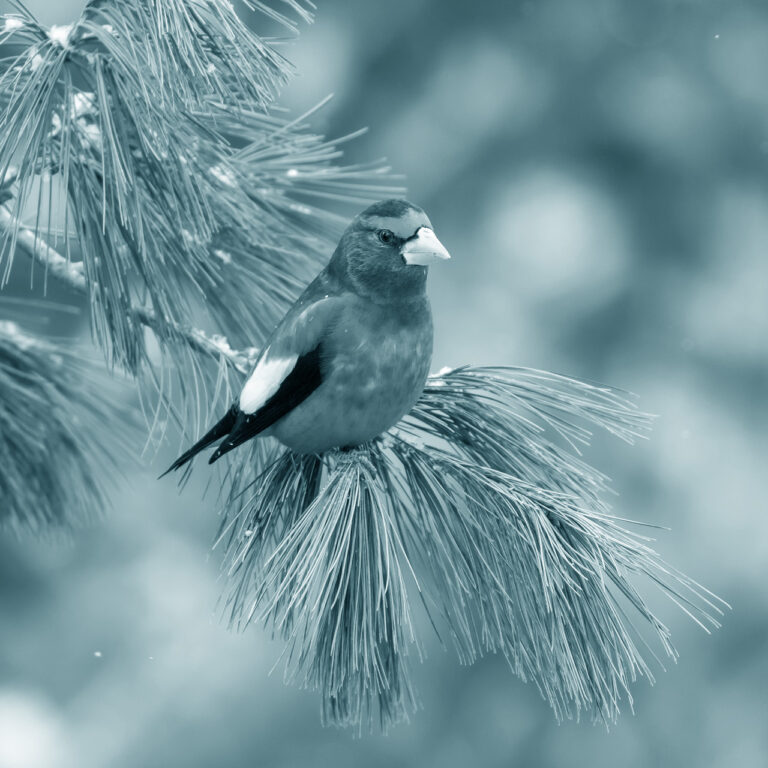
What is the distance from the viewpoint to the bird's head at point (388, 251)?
1039mm

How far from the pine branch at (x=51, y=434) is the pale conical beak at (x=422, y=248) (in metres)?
0.54

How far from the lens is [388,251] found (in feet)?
3.46

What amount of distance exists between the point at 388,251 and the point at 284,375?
0.16 meters

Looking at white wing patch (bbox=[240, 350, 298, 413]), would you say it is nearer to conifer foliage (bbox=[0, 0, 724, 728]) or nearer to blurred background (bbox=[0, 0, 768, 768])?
conifer foliage (bbox=[0, 0, 724, 728])

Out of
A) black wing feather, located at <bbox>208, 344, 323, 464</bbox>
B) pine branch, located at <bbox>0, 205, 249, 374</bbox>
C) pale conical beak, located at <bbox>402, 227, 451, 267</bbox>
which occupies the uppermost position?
pale conical beak, located at <bbox>402, 227, 451, 267</bbox>

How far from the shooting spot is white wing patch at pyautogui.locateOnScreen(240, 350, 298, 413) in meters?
1.01

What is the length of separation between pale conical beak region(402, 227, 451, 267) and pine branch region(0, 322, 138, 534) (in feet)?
1.76

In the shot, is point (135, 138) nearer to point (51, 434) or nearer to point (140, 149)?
point (140, 149)

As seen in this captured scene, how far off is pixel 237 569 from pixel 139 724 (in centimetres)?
236

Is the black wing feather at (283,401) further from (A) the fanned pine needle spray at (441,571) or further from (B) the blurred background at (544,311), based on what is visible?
(B) the blurred background at (544,311)

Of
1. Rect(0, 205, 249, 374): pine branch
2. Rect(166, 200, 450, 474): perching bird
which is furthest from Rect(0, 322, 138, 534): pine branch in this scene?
Rect(166, 200, 450, 474): perching bird

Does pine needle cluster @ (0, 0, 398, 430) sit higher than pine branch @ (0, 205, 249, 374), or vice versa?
pine needle cluster @ (0, 0, 398, 430)

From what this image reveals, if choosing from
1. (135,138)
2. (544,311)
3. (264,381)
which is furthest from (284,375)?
(544,311)

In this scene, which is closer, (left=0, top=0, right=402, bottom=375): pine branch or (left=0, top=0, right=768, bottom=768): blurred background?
(left=0, top=0, right=402, bottom=375): pine branch
